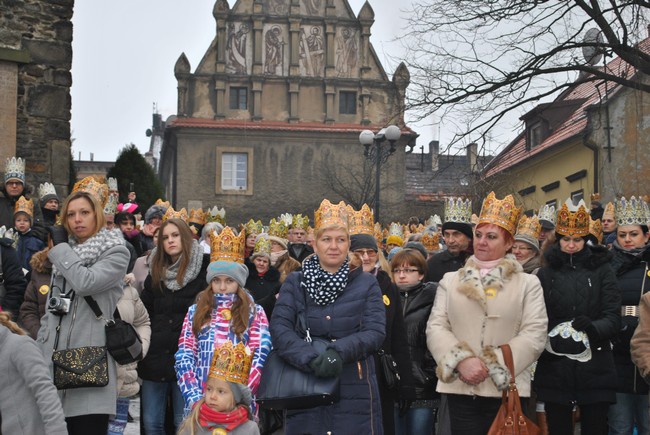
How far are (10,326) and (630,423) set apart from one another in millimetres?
4919

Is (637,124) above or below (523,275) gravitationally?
above

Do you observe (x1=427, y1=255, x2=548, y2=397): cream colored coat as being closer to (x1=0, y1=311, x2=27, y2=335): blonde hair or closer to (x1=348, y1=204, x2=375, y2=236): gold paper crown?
(x1=348, y1=204, x2=375, y2=236): gold paper crown

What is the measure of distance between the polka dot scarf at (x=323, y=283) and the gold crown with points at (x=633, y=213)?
316 cm

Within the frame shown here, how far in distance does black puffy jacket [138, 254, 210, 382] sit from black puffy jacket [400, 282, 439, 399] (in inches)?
65.1

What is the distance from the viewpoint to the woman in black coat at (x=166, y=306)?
23.1 ft

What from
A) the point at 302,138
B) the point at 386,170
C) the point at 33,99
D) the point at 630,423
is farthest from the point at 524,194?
the point at 630,423

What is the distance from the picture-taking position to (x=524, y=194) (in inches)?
1422

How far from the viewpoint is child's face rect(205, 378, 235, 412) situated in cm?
571

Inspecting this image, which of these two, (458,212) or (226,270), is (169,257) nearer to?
(226,270)

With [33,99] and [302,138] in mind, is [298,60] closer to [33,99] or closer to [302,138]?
[302,138]

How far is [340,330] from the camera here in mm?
5691

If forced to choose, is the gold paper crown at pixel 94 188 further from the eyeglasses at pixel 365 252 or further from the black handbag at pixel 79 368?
the eyeglasses at pixel 365 252

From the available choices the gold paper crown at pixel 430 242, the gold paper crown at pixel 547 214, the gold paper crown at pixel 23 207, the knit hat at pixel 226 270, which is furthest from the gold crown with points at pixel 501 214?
the gold paper crown at pixel 23 207

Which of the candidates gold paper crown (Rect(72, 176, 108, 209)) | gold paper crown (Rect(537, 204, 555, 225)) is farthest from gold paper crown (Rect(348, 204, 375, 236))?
gold paper crown (Rect(537, 204, 555, 225))
